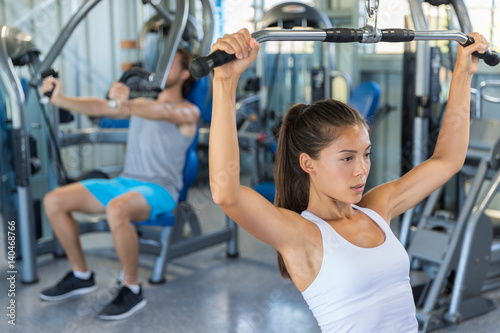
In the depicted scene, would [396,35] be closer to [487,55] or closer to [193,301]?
[487,55]

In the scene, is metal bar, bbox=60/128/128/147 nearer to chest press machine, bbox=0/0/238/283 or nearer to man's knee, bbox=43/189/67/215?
chest press machine, bbox=0/0/238/283

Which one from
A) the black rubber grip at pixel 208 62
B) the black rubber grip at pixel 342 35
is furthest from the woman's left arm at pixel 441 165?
the black rubber grip at pixel 208 62

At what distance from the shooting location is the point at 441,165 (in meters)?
1.52

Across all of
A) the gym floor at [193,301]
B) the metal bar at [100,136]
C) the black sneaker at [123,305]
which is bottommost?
the gym floor at [193,301]

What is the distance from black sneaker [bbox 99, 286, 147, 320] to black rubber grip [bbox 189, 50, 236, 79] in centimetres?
210

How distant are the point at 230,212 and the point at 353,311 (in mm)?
346

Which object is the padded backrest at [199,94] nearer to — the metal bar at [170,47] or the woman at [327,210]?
the metal bar at [170,47]

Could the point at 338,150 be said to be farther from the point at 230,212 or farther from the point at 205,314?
the point at 205,314

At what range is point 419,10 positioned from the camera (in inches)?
108

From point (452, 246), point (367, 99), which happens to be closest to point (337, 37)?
point (452, 246)

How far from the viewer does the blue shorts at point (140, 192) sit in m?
3.14

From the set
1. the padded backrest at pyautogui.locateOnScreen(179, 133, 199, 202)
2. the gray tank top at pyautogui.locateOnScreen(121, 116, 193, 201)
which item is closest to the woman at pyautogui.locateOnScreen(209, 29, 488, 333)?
the gray tank top at pyautogui.locateOnScreen(121, 116, 193, 201)

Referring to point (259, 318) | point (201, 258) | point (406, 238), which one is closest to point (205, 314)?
point (259, 318)

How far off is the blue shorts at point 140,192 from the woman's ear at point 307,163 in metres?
1.86
